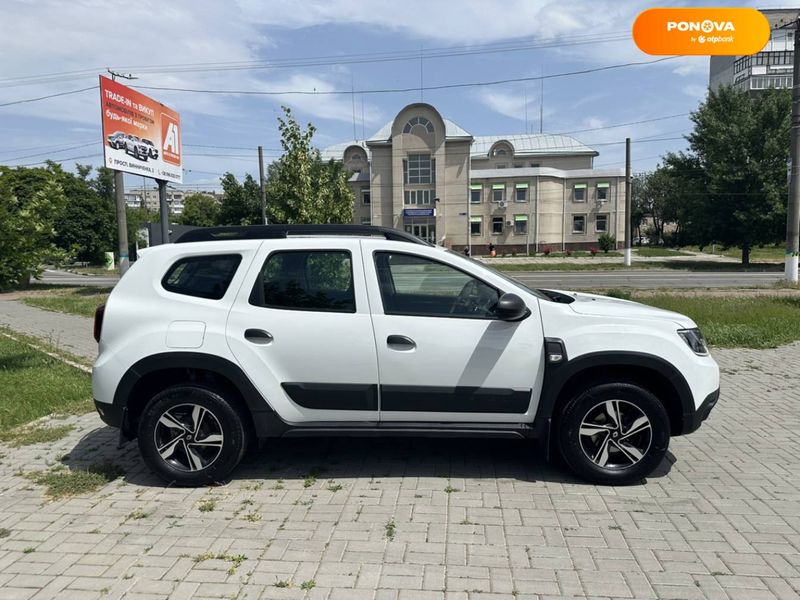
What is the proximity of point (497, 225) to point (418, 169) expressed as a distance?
9.68 metres

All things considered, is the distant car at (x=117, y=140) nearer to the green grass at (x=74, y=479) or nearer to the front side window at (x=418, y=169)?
the green grass at (x=74, y=479)

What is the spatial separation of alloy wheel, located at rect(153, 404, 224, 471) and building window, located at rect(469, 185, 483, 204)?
55.1 meters

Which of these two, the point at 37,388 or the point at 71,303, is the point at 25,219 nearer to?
the point at 37,388

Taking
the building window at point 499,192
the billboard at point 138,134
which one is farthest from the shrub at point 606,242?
the billboard at point 138,134

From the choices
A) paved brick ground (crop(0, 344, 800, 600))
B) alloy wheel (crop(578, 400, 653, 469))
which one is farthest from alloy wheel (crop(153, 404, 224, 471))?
alloy wheel (crop(578, 400, 653, 469))

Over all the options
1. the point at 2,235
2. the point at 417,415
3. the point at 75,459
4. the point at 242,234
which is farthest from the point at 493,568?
the point at 2,235

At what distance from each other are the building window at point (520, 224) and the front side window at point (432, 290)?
54.4m

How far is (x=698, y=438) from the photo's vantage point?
5.13 m

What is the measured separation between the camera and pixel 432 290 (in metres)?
4.30

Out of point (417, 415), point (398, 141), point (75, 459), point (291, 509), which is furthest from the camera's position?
point (398, 141)

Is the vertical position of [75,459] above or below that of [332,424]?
below

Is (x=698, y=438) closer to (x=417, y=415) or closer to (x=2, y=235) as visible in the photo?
(x=417, y=415)

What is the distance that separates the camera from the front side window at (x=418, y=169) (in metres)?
56.2

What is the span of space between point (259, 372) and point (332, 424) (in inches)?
25.3
